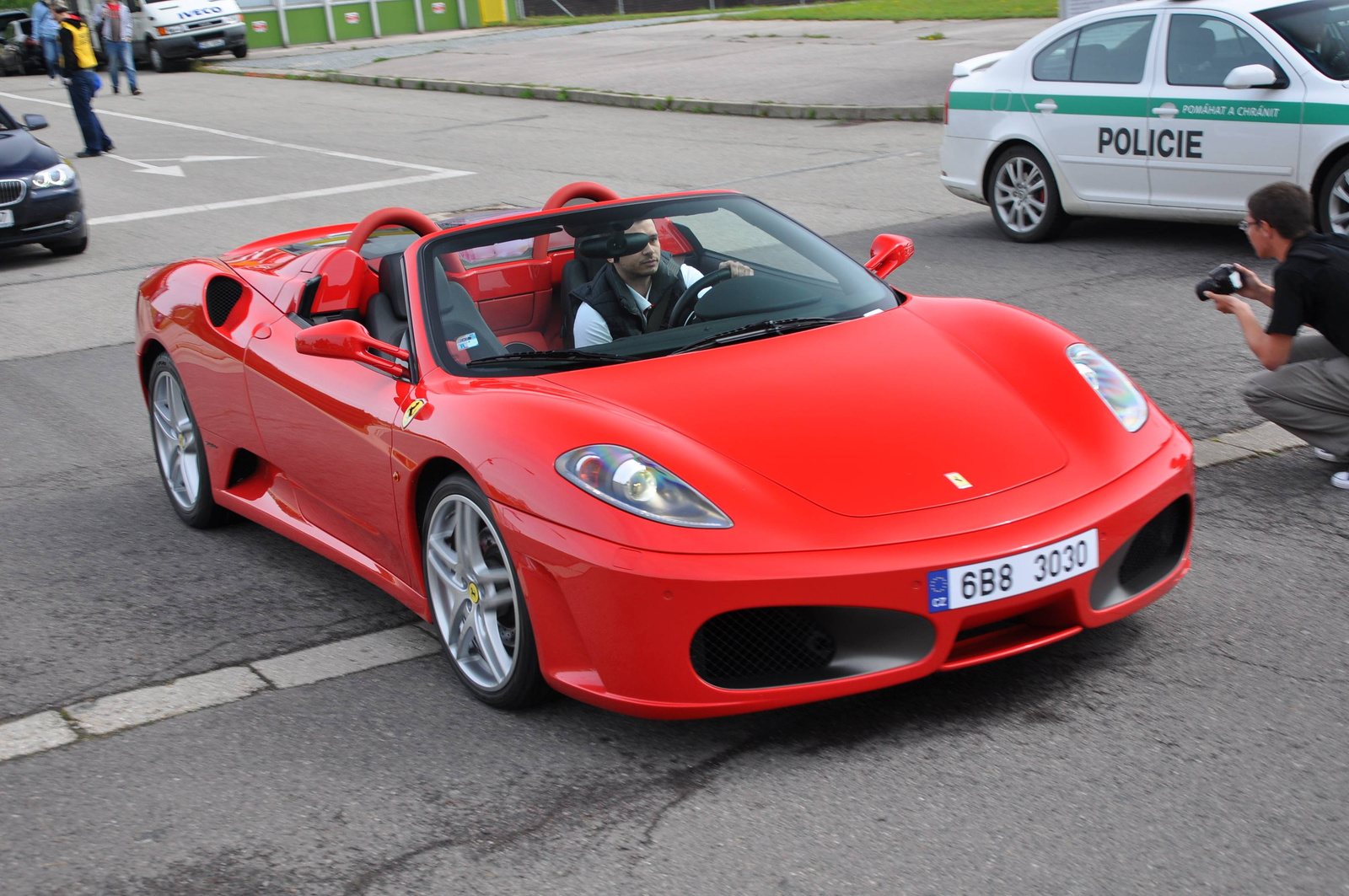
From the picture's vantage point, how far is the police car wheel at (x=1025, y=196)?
33.6 feet

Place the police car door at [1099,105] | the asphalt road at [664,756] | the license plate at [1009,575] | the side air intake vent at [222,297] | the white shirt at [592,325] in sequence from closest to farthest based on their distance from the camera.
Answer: the asphalt road at [664,756] < the license plate at [1009,575] < the white shirt at [592,325] < the side air intake vent at [222,297] < the police car door at [1099,105]

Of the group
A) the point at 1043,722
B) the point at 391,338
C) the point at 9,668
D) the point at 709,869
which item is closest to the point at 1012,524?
the point at 1043,722

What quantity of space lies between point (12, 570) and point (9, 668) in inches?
39.7

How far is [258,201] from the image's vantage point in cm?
1439

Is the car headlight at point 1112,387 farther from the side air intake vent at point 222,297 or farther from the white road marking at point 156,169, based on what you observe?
the white road marking at point 156,169

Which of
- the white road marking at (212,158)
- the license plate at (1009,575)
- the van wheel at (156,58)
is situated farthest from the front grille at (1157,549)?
the van wheel at (156,58)

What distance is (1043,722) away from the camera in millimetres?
3568

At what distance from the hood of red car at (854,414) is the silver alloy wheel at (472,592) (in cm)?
49

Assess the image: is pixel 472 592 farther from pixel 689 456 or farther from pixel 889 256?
pixel 889 256

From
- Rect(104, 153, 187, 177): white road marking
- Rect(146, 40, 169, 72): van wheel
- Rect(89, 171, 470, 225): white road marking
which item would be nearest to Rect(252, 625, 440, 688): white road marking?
Rect(89, 171, 470, 225): white road marking

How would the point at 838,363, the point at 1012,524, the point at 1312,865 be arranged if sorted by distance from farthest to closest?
1. the point at 838,363
2. the point at 1012,524
3. the point at 1312,865

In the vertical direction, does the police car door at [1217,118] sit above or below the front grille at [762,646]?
above

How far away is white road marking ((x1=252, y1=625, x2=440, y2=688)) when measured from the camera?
14.0ft

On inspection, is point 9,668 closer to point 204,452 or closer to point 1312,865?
point 204,452
